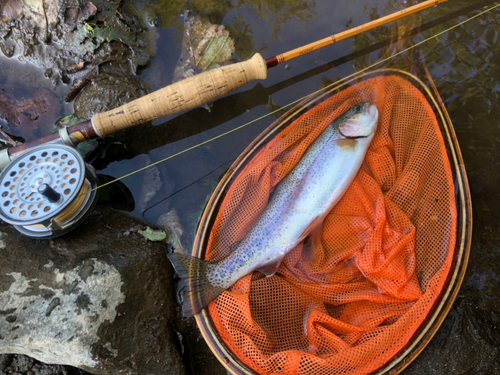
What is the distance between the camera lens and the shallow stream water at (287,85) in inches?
119

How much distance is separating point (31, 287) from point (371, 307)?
2.54 m

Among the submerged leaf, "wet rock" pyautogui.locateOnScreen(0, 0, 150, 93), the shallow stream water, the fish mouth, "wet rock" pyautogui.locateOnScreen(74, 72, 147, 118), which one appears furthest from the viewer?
"wet rock" pyautogui.locateOnScreen(0, 0, 150, 93)

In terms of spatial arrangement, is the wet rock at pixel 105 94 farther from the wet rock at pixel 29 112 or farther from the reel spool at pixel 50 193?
the reel spool at pixel 50 193

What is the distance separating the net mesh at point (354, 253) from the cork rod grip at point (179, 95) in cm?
61

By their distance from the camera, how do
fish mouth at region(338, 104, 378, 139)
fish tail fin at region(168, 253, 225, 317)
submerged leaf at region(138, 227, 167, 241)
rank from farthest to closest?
submerged leaf at region(138, 227, 167, 241) < fish mouth at region(338, 104, 378, 139) < fish tail fin at region(168, 253, 225, 317)

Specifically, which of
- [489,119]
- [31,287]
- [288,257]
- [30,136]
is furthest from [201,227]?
[489,119]

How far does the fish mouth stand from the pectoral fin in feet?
3.99

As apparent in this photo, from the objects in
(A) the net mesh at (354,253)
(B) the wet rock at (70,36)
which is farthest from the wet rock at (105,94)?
(A) the net mesh at (354,253)

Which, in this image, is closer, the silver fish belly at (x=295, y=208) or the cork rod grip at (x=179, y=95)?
the silver fish belly at (x=295, y=208)

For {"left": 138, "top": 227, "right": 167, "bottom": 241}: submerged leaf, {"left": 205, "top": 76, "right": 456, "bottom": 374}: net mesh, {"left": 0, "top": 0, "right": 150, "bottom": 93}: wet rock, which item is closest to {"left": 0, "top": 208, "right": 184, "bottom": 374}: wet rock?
{"left": 138, "top": 227, "right": 167, "bottom": 241}: submerged leaf

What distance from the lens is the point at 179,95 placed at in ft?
8.57

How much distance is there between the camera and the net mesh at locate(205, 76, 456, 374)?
2221 millimetres

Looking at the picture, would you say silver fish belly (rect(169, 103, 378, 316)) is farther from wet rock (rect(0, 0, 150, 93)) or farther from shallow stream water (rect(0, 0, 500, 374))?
wet rock (rect(0, 0, 150, 93))

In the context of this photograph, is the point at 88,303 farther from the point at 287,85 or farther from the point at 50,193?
the point at 287,85
